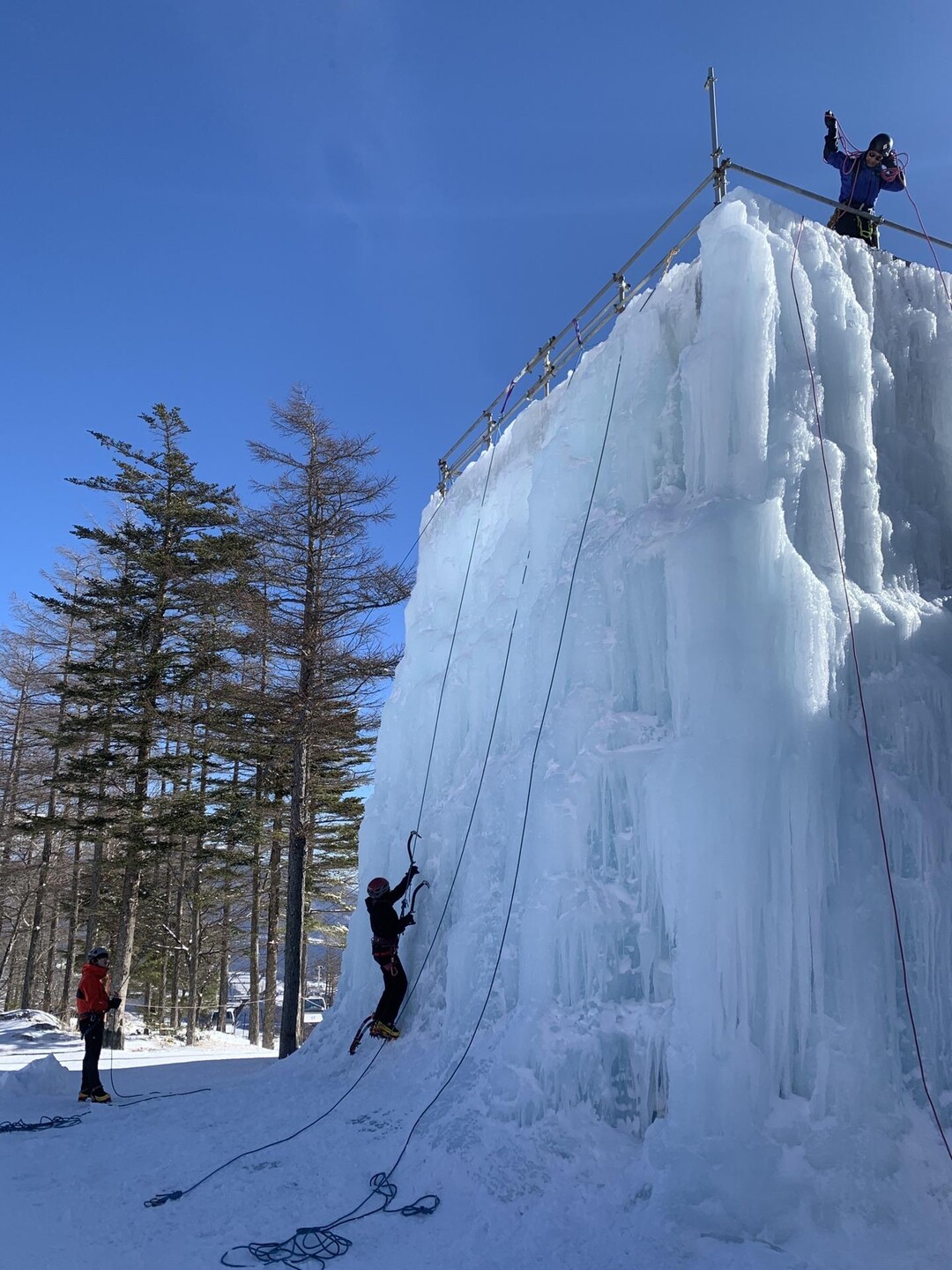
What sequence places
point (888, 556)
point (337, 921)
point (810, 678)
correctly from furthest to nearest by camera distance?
point (337, 921), point (888, 556), point (810, 678)

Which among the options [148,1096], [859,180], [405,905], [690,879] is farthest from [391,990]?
[859,180]

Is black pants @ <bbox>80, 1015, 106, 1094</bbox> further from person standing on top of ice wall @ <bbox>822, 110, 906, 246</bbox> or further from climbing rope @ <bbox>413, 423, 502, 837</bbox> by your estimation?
person standing on top of ice wall @ <bbox>822, 110, 906, 246</bbox>

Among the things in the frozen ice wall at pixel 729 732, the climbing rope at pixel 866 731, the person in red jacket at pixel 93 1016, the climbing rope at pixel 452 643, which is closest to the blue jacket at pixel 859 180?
the frozen ice wall at pixel 729 732

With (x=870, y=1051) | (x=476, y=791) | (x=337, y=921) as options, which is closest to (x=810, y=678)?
(x=870, y=1051)

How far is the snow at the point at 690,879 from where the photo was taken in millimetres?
3926

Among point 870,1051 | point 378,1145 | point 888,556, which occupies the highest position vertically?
point 888,556

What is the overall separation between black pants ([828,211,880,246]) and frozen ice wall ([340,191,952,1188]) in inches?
18.0

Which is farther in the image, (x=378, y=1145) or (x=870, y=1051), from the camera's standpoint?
(x=378, y=1145)

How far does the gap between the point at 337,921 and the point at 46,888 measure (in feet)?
24.3

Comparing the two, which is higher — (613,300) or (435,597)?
(613,300)

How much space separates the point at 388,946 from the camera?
737cm

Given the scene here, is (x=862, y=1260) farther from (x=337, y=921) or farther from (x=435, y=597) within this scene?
(x=337, y=921)

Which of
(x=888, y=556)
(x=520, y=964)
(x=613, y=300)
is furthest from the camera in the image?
(x=613, y=300)

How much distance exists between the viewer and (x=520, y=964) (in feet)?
18.3
